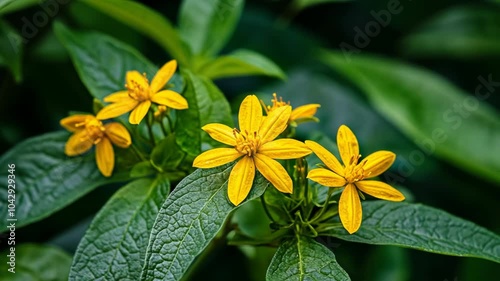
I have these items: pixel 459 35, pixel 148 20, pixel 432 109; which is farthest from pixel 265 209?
pixel 459 35

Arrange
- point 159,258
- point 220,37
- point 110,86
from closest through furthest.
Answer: point 159,258 → point 110,86 → point 220,37

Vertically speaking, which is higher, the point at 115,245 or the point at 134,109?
the point at 134,109

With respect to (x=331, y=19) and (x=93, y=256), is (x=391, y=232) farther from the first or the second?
(x=331, y=19)

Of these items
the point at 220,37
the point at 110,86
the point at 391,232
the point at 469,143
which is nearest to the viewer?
the point at 391,232

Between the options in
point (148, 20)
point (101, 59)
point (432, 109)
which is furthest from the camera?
point (432, 109)

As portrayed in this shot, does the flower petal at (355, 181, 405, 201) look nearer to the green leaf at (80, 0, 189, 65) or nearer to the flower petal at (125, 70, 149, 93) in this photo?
the flower petal at (125, 70, 149, 93)

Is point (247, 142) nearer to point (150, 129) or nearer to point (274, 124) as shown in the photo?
point (274, 124)

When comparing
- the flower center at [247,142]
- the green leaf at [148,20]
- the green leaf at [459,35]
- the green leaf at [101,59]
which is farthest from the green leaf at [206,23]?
the green leaf at [459,35]

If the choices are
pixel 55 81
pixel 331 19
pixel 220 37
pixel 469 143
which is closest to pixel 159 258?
pixel 220 37
